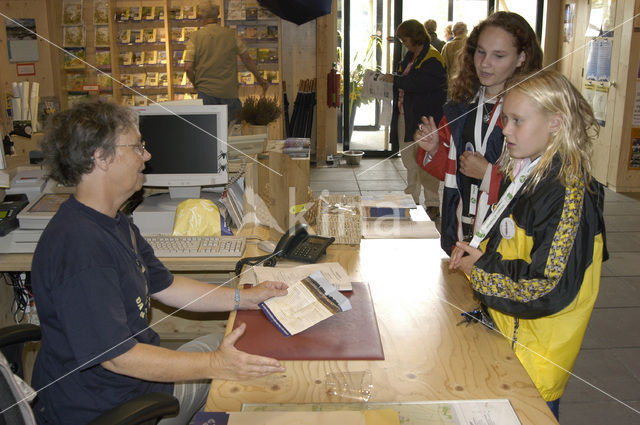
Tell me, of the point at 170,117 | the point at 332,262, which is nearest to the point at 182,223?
the point at 170,117

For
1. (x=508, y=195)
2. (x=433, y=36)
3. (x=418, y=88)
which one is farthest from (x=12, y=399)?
(x=433, y=36)

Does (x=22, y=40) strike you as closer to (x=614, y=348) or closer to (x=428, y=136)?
(x=428, y=136)

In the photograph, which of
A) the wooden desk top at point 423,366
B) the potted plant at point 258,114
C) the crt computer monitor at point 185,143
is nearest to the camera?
the wooden desk top at point 423,366

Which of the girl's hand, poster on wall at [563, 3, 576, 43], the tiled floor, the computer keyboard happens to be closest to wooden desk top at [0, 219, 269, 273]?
the computer keyboard

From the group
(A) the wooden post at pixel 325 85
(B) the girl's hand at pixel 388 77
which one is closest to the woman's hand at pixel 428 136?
(B) the girl's hand at pixel 388 77

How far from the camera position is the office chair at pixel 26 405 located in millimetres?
1242

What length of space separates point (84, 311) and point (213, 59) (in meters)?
5.04

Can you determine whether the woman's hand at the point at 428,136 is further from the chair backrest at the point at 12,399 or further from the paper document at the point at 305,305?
the chair backrest at the point at 12,399

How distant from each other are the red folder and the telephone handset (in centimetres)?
46

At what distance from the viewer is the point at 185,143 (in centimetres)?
263

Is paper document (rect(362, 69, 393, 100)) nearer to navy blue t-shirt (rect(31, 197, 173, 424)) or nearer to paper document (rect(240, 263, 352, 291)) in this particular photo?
paper document (rect(240, 263, 352, 291))

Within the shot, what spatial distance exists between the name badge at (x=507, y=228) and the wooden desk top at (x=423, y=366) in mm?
303

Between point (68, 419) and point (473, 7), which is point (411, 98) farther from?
point (68, 419)

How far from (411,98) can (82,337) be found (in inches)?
189
